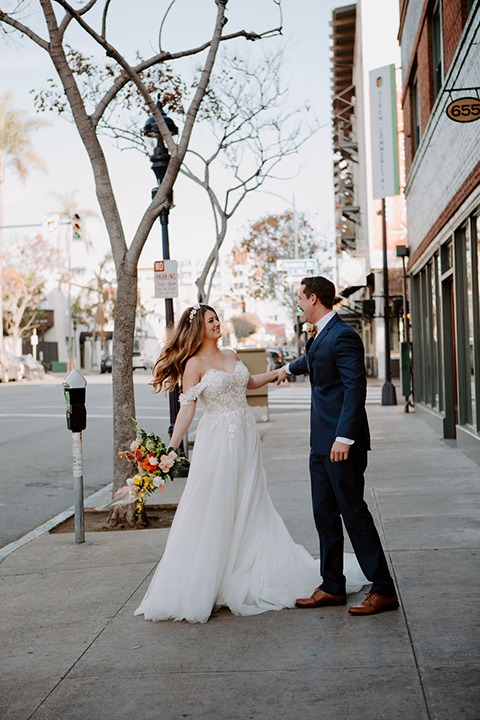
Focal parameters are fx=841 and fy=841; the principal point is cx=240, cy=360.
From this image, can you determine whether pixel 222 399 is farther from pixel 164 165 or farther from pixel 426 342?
pixel 426 342

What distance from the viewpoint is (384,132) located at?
72.9 feet

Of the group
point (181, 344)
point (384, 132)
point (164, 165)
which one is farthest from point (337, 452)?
point (384, 132)

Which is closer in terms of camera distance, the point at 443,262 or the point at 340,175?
the point at 443,262

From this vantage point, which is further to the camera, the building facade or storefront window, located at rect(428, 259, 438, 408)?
the building facade

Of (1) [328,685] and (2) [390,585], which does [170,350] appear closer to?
(2) [390,585]

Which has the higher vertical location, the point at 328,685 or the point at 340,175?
the point at 340,175

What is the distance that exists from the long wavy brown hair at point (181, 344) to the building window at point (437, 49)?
31.3ft

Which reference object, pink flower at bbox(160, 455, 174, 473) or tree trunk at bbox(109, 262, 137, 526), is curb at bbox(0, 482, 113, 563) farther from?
pink flower at bbox(160, 455, 174, 473)

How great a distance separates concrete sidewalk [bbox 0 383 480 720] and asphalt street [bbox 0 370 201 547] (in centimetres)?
216

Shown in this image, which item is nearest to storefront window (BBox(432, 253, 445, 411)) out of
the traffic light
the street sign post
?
the street sign post

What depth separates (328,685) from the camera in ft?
12.5

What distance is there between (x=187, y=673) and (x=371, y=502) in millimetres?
4616

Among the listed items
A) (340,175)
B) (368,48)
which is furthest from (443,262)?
(340,175)

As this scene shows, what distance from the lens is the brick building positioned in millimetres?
10078
